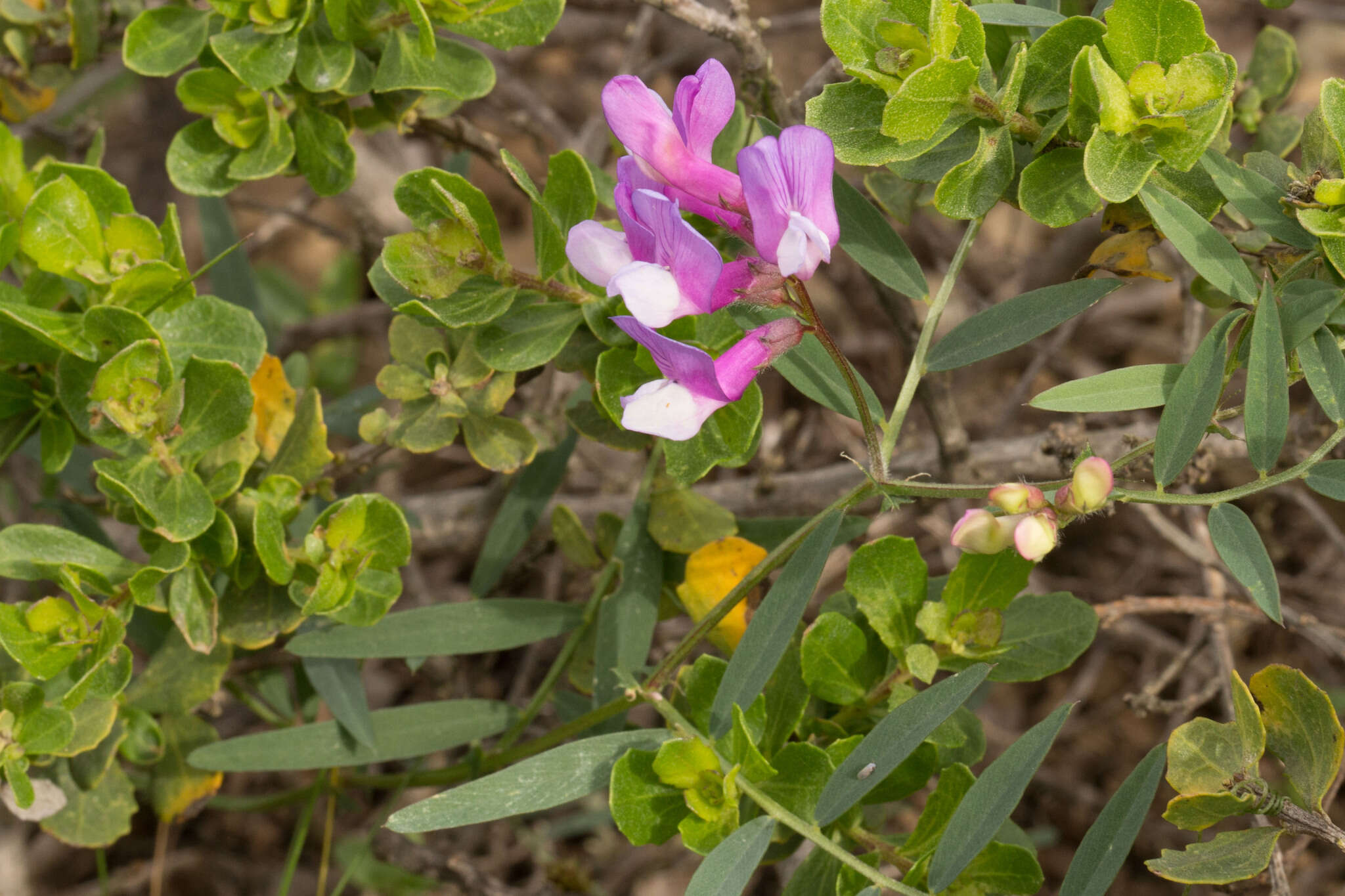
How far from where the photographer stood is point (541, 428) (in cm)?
201

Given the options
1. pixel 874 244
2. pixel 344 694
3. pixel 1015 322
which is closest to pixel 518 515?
pixel 344 694

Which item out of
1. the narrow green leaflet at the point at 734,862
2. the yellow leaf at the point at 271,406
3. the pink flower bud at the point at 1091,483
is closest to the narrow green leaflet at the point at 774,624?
the narrow green leaflet at the point at 734,862

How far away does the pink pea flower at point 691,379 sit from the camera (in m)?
1.03

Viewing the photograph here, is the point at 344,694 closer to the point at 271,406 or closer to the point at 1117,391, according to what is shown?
the point at 271,406

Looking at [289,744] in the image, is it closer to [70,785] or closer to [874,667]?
[70,785]

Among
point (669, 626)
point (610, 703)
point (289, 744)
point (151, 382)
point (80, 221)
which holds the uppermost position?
point (80, 221)

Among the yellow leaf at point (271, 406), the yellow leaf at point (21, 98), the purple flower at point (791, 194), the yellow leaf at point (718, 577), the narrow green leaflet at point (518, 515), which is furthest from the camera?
the yellow leaf at point (21, 98)

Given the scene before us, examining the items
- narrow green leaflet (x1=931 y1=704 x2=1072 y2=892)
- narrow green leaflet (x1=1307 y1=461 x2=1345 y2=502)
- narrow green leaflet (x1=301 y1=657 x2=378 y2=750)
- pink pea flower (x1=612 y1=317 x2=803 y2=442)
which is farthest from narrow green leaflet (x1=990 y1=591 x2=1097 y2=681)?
narrow green leaflet (x1=301 y1=657 x2=378 y2=750)

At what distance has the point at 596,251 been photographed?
3.67 feet

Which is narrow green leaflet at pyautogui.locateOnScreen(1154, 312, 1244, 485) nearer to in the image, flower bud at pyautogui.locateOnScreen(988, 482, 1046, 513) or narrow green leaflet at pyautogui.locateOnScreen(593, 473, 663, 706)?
flower bud at pyautogui.locateOnScreen(988, 482, 1046, 513)

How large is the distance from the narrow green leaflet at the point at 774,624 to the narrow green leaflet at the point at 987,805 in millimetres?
244

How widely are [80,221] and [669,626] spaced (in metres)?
1.38

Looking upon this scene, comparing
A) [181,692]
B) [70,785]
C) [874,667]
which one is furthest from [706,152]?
[70,785]

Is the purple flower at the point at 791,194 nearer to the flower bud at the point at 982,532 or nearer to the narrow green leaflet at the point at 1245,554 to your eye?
the flower bud at the point at 982,532
